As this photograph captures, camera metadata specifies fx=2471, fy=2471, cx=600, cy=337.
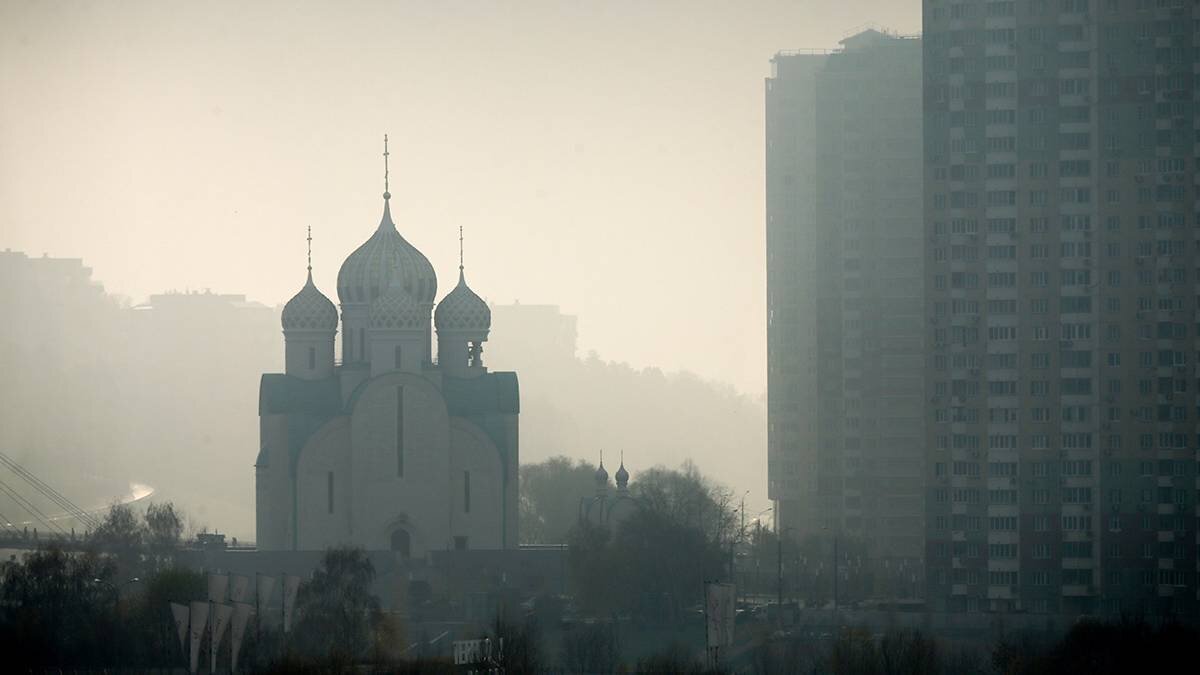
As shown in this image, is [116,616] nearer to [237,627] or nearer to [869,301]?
[237,627]

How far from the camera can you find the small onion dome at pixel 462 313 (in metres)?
68.1

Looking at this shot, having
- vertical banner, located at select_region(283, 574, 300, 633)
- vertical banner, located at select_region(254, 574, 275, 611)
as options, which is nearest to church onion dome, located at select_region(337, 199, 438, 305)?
vertical banner, located at select_region(254, 574, 275, 611)

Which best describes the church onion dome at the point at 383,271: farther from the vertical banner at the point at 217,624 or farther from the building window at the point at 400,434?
the vertical banner at the point at 217,624

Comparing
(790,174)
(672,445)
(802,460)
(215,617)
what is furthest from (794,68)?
(672,445)

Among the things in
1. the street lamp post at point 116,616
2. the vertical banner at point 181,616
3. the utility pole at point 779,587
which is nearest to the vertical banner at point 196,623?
the vertical banner at point 181,616

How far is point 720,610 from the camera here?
44469 mm

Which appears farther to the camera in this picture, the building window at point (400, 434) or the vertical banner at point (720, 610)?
the building window at point (400, 434)

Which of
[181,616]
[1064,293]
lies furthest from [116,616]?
[1064,293]

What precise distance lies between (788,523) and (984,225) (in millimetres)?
23395

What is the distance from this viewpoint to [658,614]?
57719mm

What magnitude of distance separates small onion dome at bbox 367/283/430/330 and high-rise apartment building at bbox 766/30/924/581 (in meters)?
16.4

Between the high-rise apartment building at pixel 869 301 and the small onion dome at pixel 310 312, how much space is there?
1670 centimetres

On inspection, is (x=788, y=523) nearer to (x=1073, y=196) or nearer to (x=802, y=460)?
(x=802, y=460)

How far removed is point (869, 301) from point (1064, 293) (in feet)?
60.7
